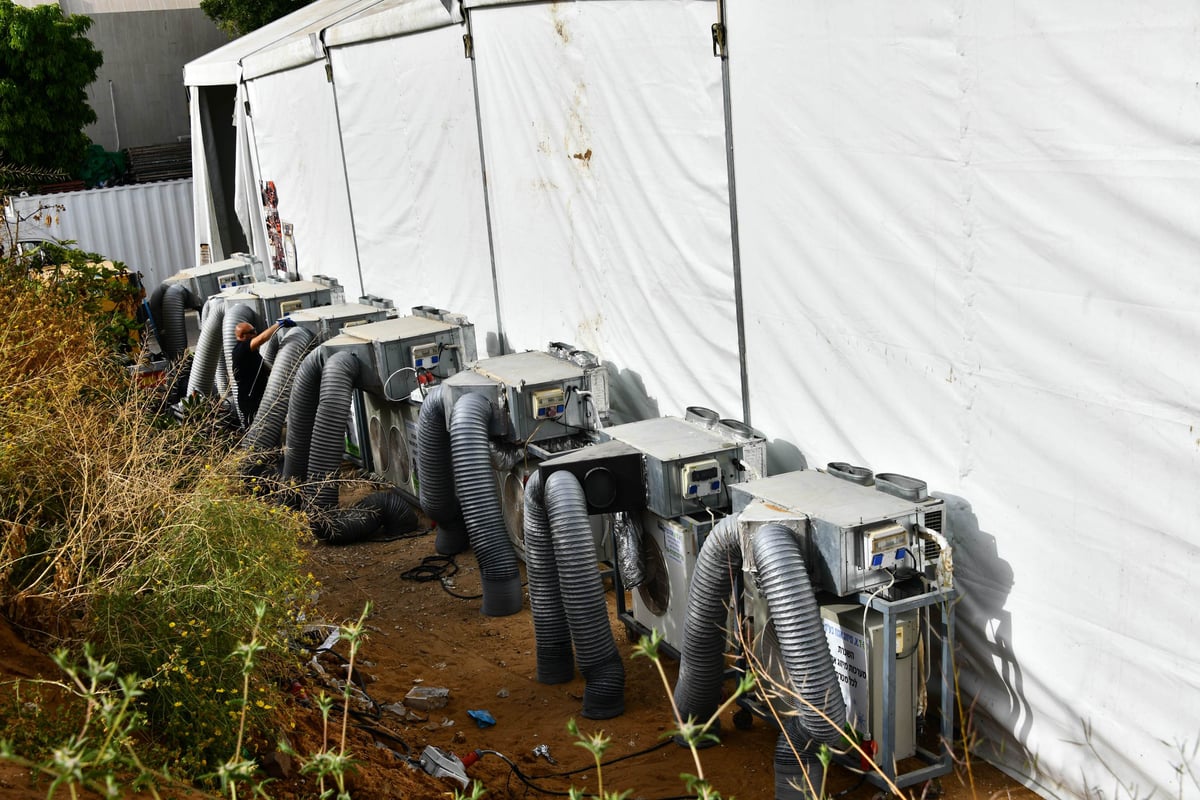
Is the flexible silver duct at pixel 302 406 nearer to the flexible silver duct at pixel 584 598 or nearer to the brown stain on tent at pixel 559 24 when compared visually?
the brown stain on tent at pixel 559 24

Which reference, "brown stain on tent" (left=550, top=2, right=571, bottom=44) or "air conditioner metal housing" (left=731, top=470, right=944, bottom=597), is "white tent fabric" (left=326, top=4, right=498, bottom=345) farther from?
"air conditioner metal housing" (left=731, top=470, right=944, bottom=597)

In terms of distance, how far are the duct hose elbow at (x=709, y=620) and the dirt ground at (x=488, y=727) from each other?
0.96ft

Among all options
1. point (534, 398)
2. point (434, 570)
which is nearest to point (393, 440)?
point (434, 570)

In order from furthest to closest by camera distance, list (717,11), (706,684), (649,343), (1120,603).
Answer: (649,343)
(717,11)
(706,684)
(1120,603)

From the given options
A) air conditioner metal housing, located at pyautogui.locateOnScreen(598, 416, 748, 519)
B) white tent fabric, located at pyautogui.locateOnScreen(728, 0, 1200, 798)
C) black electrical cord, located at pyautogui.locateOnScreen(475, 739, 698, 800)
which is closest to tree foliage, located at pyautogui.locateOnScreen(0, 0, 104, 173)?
air conditioner metal housing, located at pyautogui.locateOnScreen(598, 416, 748, 519)

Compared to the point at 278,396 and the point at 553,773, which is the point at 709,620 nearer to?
the point at 553,773

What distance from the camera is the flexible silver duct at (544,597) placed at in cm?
580

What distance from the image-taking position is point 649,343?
684 cm

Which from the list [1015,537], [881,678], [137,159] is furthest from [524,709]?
[137,159]

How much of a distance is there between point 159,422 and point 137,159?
20.7m

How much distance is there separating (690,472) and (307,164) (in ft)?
25.3

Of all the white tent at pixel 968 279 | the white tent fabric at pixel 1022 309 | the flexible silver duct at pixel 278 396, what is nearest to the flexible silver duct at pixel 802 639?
the white tent at pixel 968 279

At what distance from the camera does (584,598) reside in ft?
18.3

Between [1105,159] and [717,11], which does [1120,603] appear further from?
[717,11]
